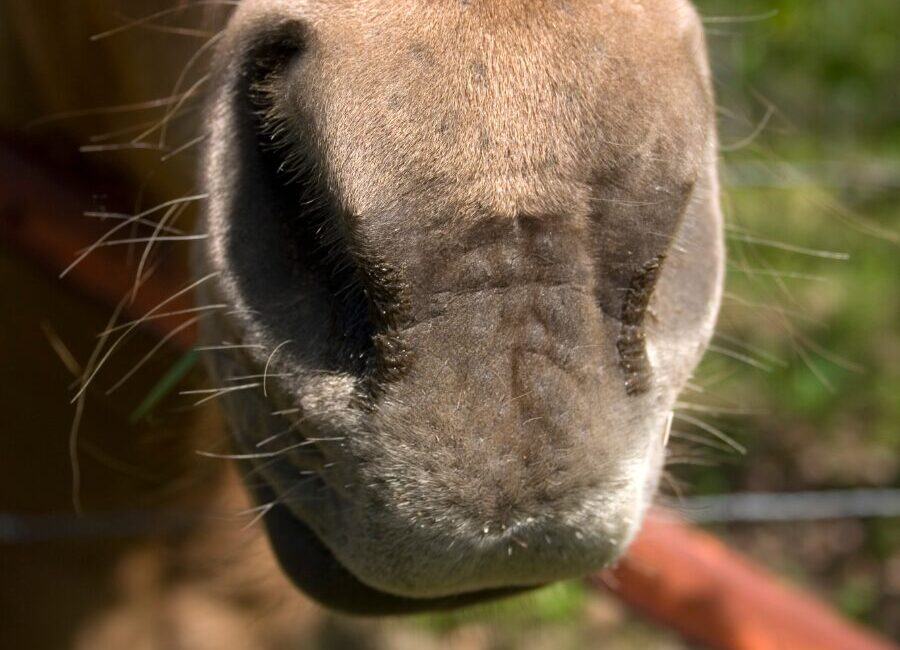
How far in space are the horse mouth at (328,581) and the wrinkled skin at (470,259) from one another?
0.13 m

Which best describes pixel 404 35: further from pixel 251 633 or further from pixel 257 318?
pixel 251 633

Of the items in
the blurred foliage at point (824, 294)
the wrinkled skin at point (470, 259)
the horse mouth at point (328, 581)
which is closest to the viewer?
the wrinkled skin at point (470, 259)

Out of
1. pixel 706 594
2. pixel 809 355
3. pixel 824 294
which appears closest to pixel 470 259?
pixel 706 594

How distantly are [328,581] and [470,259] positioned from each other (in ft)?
1.31

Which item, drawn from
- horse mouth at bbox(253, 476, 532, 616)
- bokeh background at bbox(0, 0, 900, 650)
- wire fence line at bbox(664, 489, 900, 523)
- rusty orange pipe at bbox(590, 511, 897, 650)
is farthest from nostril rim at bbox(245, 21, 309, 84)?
wire fence line at bbox(664, 489, 900, 523)

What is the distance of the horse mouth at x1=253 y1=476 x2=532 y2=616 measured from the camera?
1046 millimetres

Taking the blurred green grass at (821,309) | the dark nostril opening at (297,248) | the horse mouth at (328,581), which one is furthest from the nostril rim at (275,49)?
the blurred green grass at (821,309)

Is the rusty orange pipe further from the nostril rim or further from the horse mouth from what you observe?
the nostril rim

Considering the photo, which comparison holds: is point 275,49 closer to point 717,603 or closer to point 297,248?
point 297,248

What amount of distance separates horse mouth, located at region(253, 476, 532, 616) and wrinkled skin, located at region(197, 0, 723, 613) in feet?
0.43

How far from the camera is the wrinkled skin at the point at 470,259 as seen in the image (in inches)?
31.5

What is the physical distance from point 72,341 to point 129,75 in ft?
1.65

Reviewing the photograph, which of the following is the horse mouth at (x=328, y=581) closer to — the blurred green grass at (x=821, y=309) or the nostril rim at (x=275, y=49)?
the nostril rim at (x=275, y=49)

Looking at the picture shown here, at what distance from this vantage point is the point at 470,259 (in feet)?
2.64
